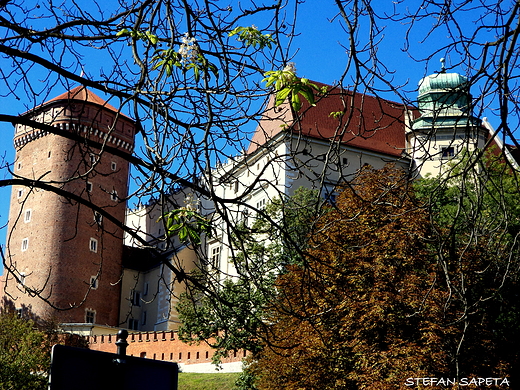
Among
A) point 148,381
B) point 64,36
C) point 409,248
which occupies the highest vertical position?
point 409,248

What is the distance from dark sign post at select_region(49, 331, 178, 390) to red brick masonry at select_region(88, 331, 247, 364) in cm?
2889

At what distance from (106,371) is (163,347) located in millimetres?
35756

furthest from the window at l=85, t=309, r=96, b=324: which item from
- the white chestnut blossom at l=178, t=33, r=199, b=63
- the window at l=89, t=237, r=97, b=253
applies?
the white chestnut blossom at l=178, t=33, r=199, b=63

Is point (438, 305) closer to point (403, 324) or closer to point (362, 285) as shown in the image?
point (403, 324)

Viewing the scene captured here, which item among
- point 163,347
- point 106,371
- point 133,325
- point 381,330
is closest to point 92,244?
point 133,325

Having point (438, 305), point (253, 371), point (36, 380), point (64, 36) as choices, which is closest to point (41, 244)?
point (36, 380)

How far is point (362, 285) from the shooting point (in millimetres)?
20406

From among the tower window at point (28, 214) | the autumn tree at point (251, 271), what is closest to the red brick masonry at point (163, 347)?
the tower window at point (28, 214)

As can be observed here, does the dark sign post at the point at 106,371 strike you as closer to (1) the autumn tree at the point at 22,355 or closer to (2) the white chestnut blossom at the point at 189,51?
(2) the white chestnut blossom at the point at 189,51

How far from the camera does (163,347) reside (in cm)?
3812

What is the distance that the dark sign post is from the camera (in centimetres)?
316

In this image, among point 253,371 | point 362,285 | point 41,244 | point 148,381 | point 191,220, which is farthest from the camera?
point 41,244

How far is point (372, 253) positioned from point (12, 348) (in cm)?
2017

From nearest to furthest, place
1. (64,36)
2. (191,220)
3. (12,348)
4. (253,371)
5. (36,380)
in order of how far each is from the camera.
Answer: (191,220) < (64,36) < (253,371) < (36,380) < (12,348)
